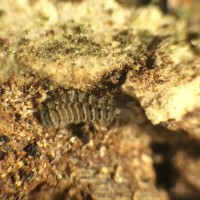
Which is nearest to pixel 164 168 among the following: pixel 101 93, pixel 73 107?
pixel 101 93

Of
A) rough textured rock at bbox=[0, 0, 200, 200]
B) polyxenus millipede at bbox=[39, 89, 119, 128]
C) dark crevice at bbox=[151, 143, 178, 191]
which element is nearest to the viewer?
rough textured rock at bbox=[0, 0, 200, 200]

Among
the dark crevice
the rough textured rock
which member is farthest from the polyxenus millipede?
the dark crevice

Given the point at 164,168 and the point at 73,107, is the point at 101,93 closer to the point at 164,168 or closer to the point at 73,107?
the point at 73,107

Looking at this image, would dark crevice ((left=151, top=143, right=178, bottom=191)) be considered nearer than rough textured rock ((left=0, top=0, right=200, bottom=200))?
No

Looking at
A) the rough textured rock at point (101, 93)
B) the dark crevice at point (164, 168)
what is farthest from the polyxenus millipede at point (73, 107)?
the dark crevice at point (164, 168)

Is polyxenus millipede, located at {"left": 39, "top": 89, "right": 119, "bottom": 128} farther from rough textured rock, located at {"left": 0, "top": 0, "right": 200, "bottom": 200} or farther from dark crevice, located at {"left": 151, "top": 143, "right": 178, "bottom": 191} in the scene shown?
dark crevice, located at {"left": 151, "top": 143, "right": 178, "bottom": 191}

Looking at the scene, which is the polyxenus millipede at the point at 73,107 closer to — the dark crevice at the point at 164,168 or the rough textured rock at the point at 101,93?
the rough textured rock at the point at 101,93

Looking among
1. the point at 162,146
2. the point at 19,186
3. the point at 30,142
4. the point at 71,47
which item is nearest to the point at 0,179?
the point at 19,186

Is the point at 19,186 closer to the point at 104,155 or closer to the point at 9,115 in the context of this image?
the point at 9,115
